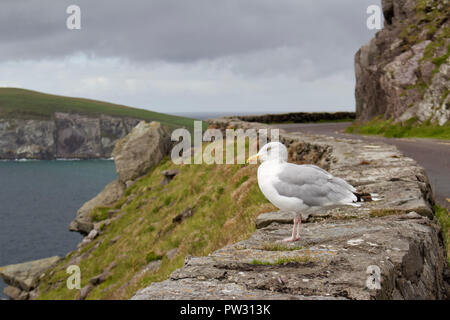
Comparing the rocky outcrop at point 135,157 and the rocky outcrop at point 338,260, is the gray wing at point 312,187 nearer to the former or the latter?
the rocky outcrop at point 338,260

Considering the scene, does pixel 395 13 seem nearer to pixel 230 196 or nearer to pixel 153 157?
pixel 153 157

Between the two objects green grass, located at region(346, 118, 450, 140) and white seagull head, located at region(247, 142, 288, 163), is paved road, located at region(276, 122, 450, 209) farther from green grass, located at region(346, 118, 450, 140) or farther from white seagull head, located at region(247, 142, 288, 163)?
white seagull head, located at region(247, 142, 288, 163)

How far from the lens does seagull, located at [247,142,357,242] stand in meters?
6.04

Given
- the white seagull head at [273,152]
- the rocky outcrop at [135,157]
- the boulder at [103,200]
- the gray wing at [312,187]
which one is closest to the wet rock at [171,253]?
the white seagull head at [273,152]

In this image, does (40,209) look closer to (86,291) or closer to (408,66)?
(86,291)

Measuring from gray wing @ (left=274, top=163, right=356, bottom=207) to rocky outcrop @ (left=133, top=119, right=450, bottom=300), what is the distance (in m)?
0.48

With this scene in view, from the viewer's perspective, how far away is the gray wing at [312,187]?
6.04 metres

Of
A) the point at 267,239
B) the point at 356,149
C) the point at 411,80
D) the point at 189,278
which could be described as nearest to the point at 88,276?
the point at 356,149

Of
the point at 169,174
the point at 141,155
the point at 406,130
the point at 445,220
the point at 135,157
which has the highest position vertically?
the point at 406,130

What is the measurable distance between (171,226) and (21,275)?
88.9ft

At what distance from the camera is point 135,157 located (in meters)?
37.5

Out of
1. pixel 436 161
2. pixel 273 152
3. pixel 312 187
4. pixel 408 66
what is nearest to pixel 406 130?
pixel 408 66

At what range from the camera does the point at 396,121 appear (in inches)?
1201

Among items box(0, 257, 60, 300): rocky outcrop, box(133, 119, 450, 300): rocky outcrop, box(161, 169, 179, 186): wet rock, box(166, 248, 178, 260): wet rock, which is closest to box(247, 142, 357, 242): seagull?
box(133, 119, 450, 300): rocky outcrop
